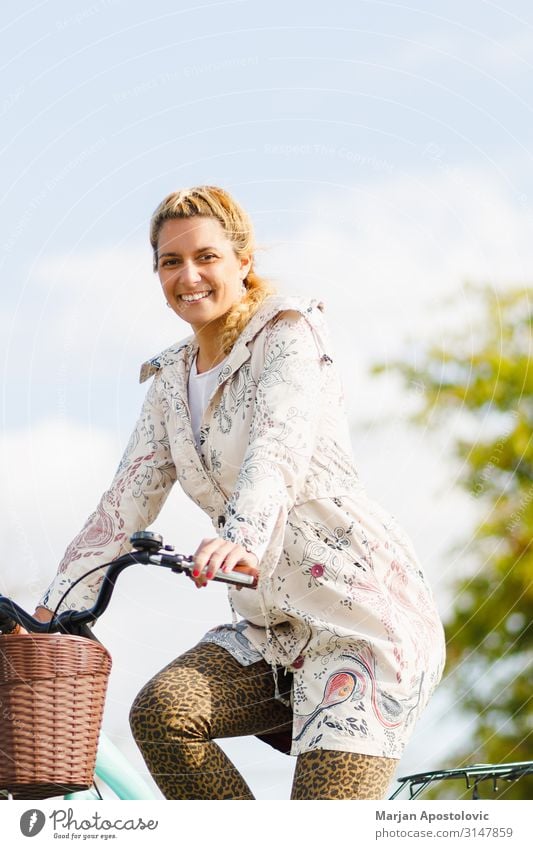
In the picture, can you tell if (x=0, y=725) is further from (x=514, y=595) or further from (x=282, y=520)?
(x=514, y=595)

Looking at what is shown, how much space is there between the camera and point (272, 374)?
3504mm

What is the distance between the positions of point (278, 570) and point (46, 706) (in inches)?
27.5

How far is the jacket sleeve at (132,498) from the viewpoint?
3.90 meters

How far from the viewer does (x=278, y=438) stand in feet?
11.1

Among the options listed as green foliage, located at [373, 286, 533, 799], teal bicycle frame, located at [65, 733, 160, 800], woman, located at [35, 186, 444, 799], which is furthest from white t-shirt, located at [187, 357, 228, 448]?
green foliage, located at [373, 286, 533, 799]

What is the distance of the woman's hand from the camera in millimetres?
2891

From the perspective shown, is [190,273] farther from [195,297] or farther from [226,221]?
[226,221]

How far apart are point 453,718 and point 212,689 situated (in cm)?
805

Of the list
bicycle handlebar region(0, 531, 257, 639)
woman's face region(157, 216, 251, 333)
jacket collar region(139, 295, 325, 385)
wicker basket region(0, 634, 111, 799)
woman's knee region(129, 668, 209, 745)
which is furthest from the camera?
woman's face region(157, 216, 251, 333)

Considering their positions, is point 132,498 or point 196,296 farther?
point 132,498

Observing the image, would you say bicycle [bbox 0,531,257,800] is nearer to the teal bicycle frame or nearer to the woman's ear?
the teal bicycle frame

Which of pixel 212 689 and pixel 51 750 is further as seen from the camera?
pixel 212 689

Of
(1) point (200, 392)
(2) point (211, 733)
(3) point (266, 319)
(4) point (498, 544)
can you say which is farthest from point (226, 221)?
(4) point (498, 544)
